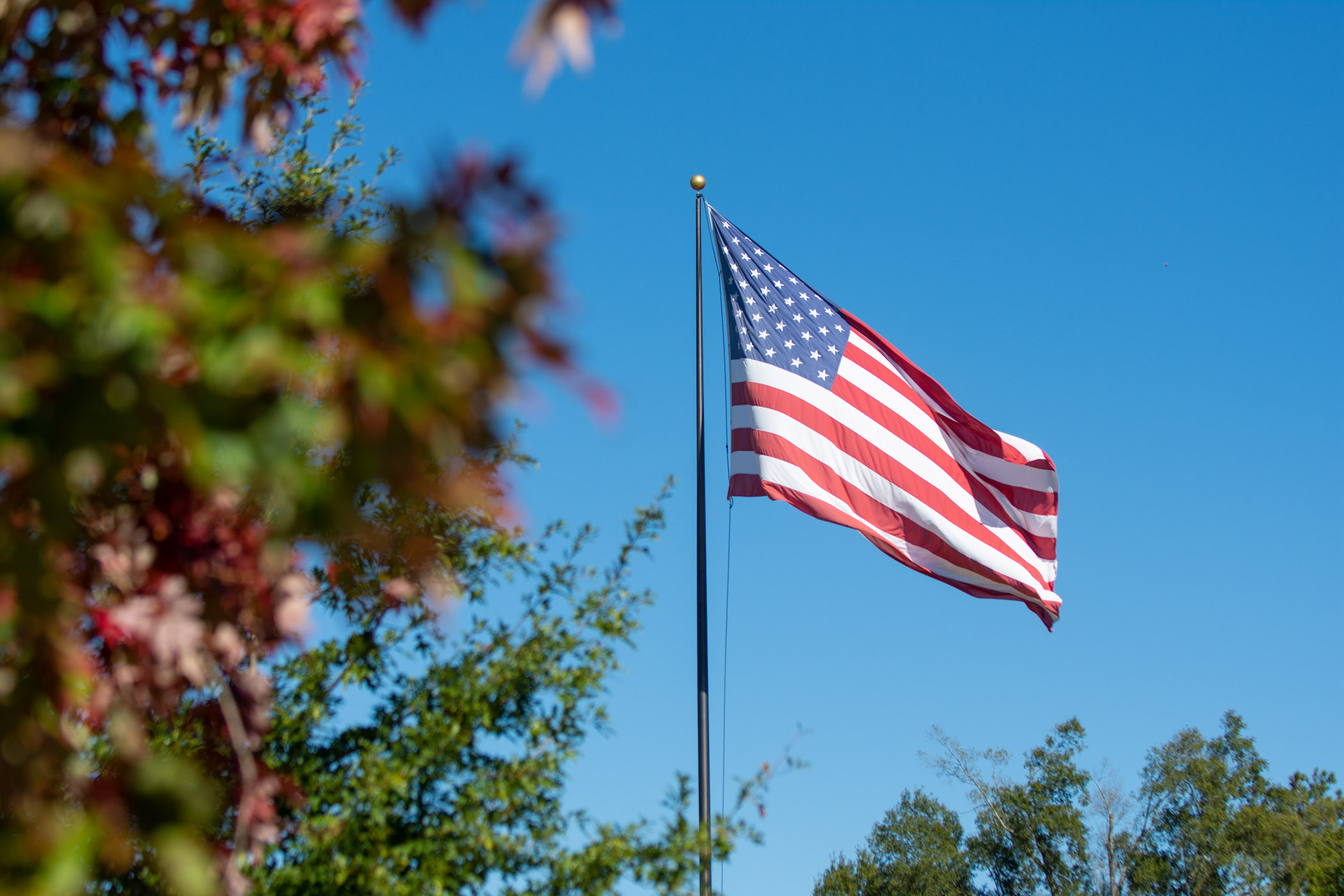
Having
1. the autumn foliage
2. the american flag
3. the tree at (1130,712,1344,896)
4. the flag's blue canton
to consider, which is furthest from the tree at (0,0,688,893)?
the tree at (1130,712,1344,896)

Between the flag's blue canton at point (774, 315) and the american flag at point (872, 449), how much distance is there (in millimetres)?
13

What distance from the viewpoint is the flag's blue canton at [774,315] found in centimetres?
998

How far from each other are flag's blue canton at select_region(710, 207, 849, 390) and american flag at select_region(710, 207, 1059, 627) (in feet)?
0.04

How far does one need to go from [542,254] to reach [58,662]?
52.0 inches

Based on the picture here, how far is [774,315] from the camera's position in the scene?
33.6 ft

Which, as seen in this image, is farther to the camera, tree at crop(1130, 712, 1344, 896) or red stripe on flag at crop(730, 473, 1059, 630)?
tree at crop(1130, 712, 1344, 896)

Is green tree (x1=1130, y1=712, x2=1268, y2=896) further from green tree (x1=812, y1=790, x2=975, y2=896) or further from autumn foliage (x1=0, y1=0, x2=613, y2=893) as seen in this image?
autumn foliage (x1=0, y1=0, x2=613, y2=893)

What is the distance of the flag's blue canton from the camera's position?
9984mm

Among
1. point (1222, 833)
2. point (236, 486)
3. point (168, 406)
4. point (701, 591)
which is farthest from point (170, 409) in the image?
point (1222, 833)

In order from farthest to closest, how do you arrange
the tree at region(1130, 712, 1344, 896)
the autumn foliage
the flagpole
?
the tree at region(1130, 712, 1344, 896)
the flagpole
the autumn foliage

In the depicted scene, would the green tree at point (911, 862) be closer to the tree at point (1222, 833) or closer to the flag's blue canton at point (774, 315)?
the tree at point (1222, 833)

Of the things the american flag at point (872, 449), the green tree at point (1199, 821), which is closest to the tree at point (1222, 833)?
the green tree at point (1199, 821)

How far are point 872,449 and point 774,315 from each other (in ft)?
4.90

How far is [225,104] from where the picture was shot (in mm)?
3734
